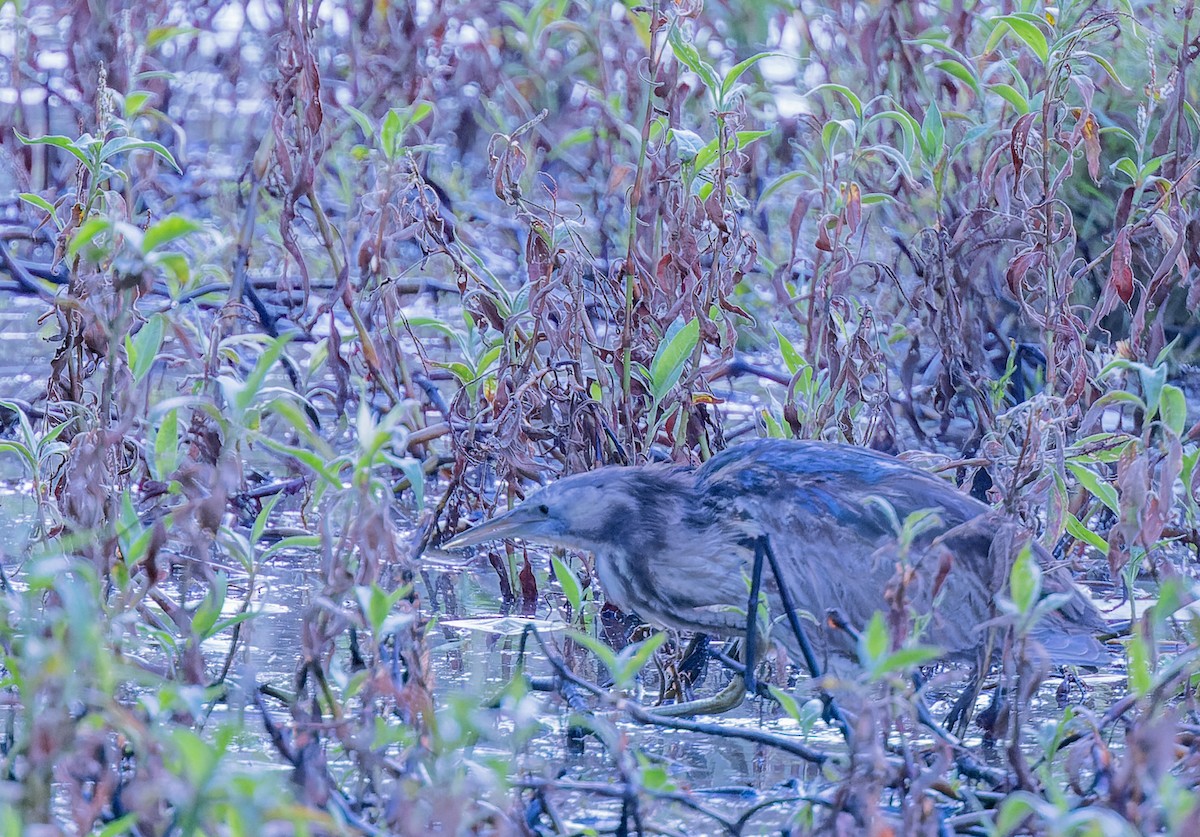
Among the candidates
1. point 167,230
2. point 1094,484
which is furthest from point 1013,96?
point 167,230

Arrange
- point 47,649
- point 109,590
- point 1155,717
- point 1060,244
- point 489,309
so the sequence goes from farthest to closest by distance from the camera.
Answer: point 1060,244 < point 489,309 < point 109,590 < point 1155,717 < point 47,649

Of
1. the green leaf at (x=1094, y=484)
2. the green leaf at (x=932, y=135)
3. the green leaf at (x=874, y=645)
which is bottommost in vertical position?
→ the green leaf at (x=1094, y=484)

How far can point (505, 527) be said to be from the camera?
3.15 metres

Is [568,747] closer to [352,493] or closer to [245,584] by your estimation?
[352,493]

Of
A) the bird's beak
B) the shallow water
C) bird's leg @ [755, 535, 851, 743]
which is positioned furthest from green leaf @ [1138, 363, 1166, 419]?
the bird's beak

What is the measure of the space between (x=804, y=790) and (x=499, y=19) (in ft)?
17.0

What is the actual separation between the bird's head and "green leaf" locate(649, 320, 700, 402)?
18 cm

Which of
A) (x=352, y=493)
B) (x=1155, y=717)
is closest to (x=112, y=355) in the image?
(x=352, y=493)

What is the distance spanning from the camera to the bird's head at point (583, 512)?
3.14 meters

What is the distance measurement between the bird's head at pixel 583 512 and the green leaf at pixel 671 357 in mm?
180

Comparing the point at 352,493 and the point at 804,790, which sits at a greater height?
the point at 352,493

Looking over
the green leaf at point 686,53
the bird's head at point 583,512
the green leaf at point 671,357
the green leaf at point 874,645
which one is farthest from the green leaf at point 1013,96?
the green leaf at point 874,645

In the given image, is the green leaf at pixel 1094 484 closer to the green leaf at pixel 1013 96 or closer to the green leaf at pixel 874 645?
the green leaf at pixel 1013 96

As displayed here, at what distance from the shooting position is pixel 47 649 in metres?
1.75
